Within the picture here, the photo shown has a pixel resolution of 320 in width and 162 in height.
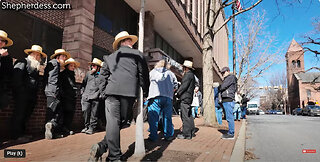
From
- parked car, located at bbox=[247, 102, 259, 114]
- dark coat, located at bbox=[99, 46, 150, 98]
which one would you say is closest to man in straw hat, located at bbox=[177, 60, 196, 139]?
dark coat, located at bbox=[99, 46, 150, 98]

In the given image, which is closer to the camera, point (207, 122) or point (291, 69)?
point (207, 122)

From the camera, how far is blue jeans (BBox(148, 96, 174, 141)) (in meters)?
4.38

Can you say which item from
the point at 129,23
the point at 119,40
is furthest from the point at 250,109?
the point at 119,40

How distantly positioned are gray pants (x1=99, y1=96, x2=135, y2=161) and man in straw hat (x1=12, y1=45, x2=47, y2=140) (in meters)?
2.46

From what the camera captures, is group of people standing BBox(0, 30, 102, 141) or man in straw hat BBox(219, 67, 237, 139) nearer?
group of people standing BBox(0, 30, 102, 141)

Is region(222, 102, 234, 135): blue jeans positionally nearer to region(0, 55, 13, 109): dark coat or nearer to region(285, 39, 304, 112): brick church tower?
region(0, 55, 13, 109): dark coat

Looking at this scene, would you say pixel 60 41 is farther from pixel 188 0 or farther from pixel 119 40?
pixel 188 0

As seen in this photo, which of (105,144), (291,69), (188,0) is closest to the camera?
(105,144)

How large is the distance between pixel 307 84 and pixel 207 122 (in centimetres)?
6617

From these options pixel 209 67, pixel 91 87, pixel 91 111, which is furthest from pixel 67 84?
pixel 209 67

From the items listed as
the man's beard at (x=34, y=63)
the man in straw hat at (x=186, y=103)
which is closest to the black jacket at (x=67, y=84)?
the man's beard at (x=34, y=63)

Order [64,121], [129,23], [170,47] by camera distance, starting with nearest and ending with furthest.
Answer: [64,121] → [129,23] → [170,47]

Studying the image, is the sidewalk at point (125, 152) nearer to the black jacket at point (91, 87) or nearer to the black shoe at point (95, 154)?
the black shoe at point (95, 154)

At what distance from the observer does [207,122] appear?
7.82 m
